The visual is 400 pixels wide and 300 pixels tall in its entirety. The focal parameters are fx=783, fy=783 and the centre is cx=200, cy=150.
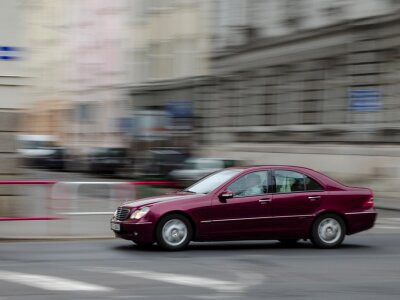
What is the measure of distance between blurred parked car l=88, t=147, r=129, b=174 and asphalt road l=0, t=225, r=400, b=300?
25082 mm

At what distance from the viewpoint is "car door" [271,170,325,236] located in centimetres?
1250

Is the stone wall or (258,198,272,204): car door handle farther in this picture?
the stone wall

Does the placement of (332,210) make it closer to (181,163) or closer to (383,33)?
(383,33)

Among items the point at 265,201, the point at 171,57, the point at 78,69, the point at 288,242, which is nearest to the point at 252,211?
the point at 265,201

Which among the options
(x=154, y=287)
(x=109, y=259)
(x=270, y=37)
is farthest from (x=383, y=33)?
(x=154, y=287)

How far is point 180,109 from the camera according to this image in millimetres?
39188

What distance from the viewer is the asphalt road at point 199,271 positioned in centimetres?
835

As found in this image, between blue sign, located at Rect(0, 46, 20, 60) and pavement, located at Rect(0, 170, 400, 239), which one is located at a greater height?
blue sign, located at Rect(0, 46, 20, 60)

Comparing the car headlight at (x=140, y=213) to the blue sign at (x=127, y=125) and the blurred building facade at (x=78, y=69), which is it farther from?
the blurred building facade at (x=78, y=69)

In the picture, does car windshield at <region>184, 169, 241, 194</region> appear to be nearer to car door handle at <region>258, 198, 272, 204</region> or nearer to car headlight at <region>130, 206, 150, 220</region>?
car door handle at <region>258, 198, 272, 204</region>

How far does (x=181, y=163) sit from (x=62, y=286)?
24.4 m

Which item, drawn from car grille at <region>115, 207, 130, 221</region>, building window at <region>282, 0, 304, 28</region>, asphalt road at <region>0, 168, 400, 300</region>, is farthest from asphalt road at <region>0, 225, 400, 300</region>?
building window at <region>282, 0, 304, 28</region>

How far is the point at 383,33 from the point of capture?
27.9 meters

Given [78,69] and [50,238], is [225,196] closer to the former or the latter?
[50,238]
